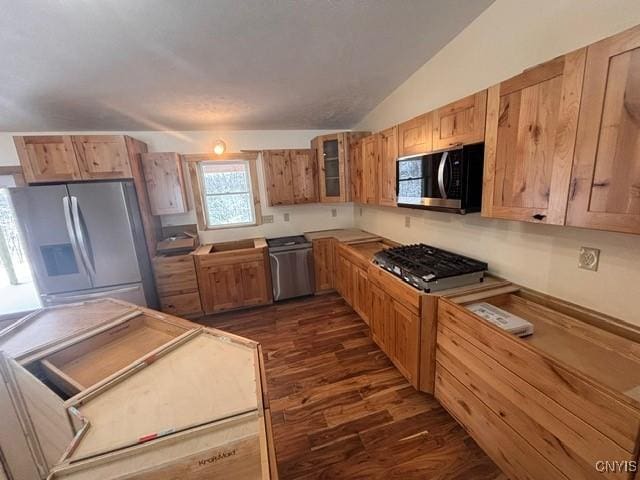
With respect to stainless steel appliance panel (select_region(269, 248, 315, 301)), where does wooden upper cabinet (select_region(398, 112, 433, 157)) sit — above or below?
above

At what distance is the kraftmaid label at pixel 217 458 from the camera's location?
2.50ft

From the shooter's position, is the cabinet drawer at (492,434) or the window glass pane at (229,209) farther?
the window glass pane at (229,209)

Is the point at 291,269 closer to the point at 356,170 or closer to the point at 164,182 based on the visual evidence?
the point at 356,170

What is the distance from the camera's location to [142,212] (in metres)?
2.94

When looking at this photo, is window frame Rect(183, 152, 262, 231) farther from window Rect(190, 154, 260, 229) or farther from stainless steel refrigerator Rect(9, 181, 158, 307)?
stainless steel refrigerator Rect(9, 181, 158, 307)

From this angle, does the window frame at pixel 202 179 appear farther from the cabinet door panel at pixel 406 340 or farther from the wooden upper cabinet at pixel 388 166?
the cabinet door panel at pixel 406 340

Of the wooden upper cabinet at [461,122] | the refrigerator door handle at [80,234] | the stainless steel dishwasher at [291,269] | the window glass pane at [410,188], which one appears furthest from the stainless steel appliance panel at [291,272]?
the wooden upper cabinet at [461,122]

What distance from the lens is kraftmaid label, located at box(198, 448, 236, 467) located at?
762 millimetres

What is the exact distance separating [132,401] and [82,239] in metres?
2.47

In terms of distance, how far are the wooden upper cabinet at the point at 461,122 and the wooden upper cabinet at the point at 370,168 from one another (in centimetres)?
90

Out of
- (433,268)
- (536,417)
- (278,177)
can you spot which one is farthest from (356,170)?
(536,417)

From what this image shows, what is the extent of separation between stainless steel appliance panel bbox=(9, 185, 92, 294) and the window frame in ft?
4.40

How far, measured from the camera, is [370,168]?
2785 mm

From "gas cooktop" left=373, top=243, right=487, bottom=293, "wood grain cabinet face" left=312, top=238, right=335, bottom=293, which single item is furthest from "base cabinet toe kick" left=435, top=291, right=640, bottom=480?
"wood grain cabinet face" left=312, top=238, right=335, bottom=293
